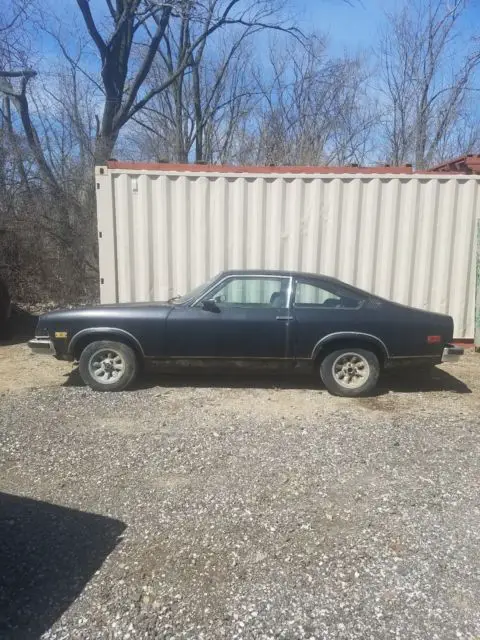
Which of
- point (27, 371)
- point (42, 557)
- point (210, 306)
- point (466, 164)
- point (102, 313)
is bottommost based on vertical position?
point (42, 557)

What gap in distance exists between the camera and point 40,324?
5496 millimetres

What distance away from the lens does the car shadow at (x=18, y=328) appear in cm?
844

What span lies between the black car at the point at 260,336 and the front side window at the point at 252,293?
1.5 inches

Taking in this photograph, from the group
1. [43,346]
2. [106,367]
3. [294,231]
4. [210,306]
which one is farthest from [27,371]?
[294,231]

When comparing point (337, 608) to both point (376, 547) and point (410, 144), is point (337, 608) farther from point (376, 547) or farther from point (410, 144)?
point (410, 144)

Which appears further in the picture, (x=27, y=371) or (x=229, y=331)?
(x=27, y=371)

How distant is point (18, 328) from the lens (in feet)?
30.2

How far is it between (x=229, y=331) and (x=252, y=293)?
1.90ft

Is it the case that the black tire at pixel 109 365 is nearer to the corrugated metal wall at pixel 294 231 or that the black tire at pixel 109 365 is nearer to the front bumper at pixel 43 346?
the front bumper at pixel 43 346

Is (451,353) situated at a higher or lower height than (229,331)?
lower

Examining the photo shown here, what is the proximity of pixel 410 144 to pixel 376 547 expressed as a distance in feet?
62.4

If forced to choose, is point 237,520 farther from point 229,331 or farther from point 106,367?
point 106,367

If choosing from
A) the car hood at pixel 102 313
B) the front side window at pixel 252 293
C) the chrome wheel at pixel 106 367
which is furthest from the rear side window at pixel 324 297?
the chrome wheel at pixel 106 367

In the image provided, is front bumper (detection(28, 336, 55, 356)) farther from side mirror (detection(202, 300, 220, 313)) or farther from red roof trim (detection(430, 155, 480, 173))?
red roof trim (detection(430, 155, 480, 173))
